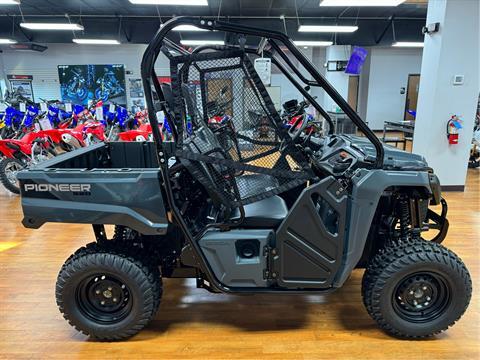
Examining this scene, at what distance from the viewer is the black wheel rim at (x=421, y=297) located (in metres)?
2.01

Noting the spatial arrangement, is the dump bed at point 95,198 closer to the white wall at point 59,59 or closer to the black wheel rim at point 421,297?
the black wheel rim at point 421,297

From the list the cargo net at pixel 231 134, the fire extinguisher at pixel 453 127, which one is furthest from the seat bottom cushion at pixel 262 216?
the fire extinguisher at pixel 453 127

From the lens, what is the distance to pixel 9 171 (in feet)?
17.0

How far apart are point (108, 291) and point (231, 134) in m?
1.20

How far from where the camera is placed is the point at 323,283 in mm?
1995

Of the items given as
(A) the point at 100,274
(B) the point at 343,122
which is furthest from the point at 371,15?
(A) the point at 100,274

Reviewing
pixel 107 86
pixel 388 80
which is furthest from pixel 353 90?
pixel 107 86

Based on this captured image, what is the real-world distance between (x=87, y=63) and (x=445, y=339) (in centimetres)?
1482

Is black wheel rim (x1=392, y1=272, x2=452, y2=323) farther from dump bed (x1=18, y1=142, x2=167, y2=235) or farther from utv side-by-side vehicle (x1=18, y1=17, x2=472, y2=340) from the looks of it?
dump bed (x1=18, y1=142, x2=167, y2=235)

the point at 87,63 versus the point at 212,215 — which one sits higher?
the point at 87,63

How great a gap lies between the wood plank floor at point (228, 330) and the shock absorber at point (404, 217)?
0.62 metres

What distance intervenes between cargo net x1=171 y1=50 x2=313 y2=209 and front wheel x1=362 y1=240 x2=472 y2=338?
29.1 inches

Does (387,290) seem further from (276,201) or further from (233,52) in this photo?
(233,52)

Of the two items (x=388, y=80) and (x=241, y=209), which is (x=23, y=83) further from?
A: (x=241, y=209)
